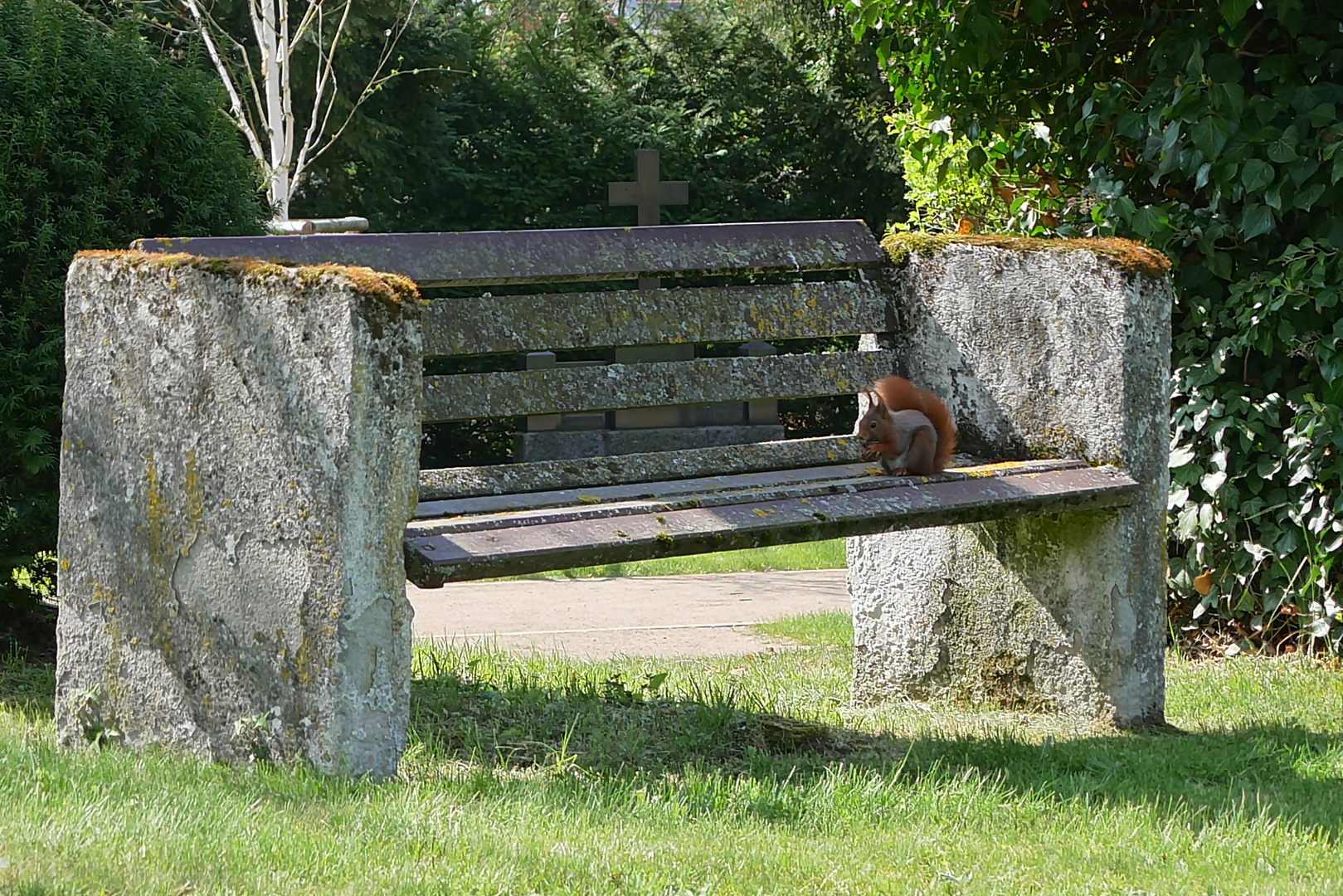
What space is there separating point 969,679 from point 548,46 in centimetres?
1154

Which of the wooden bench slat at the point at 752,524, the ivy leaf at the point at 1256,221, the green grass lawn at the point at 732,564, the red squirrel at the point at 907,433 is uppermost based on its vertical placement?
the ivy leaf at the point at 1256,221

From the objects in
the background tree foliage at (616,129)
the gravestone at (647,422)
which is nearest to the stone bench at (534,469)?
the gravestone at (647,422)

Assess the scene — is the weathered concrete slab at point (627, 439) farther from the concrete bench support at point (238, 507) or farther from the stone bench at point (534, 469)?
the concrete bench support at point (238, 507)

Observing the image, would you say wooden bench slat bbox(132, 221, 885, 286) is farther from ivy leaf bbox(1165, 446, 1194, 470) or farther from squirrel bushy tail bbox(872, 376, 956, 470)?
ivy leaf bbox(1165, 446, 1194, 470)

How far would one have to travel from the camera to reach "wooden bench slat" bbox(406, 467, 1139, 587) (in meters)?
3.35

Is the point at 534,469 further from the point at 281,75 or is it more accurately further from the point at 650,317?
the point at 281,75

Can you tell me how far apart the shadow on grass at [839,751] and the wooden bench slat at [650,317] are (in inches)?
42.9

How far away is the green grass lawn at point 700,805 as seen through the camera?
286cm

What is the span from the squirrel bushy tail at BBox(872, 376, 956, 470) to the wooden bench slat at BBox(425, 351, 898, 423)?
0.31 m

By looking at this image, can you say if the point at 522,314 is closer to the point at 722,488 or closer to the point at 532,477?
the point at 532,477

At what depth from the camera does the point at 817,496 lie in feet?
13.1

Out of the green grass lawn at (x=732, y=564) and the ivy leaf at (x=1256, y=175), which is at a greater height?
the ivy leaf at (x=1256, y=175)

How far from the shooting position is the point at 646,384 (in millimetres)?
4422

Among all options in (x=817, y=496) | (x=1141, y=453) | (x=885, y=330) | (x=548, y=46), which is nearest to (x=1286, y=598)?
(x=1141, y=453)
